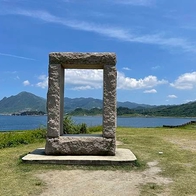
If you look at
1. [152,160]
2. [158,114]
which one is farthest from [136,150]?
[158,114]

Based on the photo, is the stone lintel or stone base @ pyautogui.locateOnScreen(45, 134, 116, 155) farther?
the stone lintel

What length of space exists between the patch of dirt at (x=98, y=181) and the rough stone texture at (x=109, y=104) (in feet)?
5.66

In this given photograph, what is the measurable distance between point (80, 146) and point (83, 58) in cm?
271

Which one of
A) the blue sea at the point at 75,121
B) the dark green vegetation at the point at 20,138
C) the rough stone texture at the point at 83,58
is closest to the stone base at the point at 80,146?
the rough stone texture at the point at 83,58

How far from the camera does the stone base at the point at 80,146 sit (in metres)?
8.56

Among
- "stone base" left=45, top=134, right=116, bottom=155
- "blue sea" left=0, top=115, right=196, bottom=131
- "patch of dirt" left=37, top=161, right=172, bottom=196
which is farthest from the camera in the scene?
"blue sea" left=0, top=115, right=196, bottom=131

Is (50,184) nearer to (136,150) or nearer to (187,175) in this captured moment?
(187,175)

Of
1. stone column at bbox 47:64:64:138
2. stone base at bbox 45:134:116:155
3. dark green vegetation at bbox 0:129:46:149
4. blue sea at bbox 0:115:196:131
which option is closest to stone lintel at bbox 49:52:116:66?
stone column at bbox 47:64:64:138

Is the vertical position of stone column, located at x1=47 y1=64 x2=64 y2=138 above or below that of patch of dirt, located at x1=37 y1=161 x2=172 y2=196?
above

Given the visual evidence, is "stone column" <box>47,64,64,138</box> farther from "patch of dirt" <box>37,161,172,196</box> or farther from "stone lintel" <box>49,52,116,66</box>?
"patch of dirt" <box>37,161,172,196</box>

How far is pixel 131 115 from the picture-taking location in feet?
454

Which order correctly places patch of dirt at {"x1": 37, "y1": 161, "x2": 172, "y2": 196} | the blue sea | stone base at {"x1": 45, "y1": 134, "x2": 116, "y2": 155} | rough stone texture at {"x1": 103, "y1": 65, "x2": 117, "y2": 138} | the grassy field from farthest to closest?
the blue sea → rough stone texture at {"x1": 103, "y1": 65, "x2": 117, "y2": 138} → stone base at {"x1": 45, "y1": 134, "x2": 116, "y2": 155} → the grassy field → patch of dirt at {"x1": 37, "y1": 161, "x2": 172, "y2": 196}

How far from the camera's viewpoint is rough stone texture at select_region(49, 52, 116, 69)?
28.7 ft

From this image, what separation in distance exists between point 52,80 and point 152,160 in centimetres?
395
